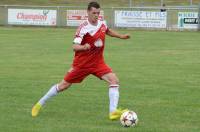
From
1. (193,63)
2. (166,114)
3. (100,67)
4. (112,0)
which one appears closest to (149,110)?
(166,114)

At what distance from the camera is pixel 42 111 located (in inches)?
426

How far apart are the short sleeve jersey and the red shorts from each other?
68mm

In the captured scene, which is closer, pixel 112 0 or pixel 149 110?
pixel 149 110

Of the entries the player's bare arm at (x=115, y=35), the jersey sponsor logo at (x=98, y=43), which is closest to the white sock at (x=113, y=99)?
the jersey sponsor logo at (x=98, y=43)

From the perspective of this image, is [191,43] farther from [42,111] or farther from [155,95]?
[42,111]

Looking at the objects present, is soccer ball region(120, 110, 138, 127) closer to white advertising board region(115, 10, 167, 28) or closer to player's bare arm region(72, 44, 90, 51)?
player's bare arm region(72, 44, 90, 51)

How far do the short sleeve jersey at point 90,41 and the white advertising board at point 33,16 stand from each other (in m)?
34.0

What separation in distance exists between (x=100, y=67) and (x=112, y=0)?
57.4m

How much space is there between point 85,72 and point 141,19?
107 ft

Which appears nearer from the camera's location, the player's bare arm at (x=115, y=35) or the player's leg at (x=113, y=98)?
the player's leg at (x=113, y=98)

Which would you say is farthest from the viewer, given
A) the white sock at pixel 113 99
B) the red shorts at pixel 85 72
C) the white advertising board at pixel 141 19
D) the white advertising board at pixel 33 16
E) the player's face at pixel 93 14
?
the white advertising board at pixel 33 16

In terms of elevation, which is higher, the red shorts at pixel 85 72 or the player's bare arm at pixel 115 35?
the player's bare arm at pixel 115 35

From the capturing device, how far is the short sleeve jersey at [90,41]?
9.73 meters

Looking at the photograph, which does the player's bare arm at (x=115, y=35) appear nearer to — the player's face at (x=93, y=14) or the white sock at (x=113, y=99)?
the player's face at (x=93, y=14)
